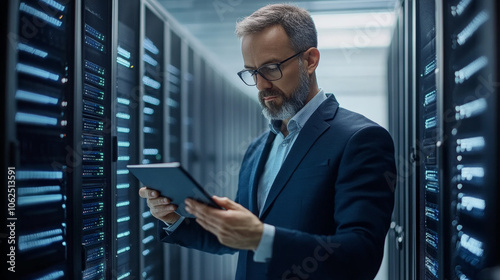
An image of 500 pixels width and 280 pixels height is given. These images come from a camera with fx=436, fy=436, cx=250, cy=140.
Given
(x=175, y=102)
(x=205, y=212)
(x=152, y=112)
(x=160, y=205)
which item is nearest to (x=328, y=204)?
(x=205, y=212)

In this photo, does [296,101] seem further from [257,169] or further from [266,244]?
[266,244]

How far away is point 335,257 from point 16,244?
87 cm

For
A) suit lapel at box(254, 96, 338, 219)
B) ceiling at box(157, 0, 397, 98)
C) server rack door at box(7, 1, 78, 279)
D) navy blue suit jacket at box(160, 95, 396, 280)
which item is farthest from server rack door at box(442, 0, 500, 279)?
ceiling at box(157, 0, 397, 98)

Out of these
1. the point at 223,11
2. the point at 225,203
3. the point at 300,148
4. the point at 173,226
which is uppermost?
the point at 223,11

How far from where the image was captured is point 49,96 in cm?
144

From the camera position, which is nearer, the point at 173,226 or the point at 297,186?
the point at 297,186

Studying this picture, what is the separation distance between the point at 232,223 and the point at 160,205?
37 cm

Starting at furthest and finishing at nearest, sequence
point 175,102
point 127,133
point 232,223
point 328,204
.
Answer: point 175,102 → point 127,133 → point 328,204 → point 232,223

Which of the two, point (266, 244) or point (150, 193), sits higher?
point (150, 193)

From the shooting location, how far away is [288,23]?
130 cm

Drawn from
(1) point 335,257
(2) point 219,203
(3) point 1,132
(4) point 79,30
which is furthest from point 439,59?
(3) point 1,132

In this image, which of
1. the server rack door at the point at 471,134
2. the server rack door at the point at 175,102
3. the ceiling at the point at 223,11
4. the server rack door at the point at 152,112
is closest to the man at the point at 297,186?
the server rack door at the point at 471,134

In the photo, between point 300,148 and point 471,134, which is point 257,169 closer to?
point 300,148

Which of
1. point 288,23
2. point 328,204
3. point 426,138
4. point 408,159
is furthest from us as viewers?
point 408,159
